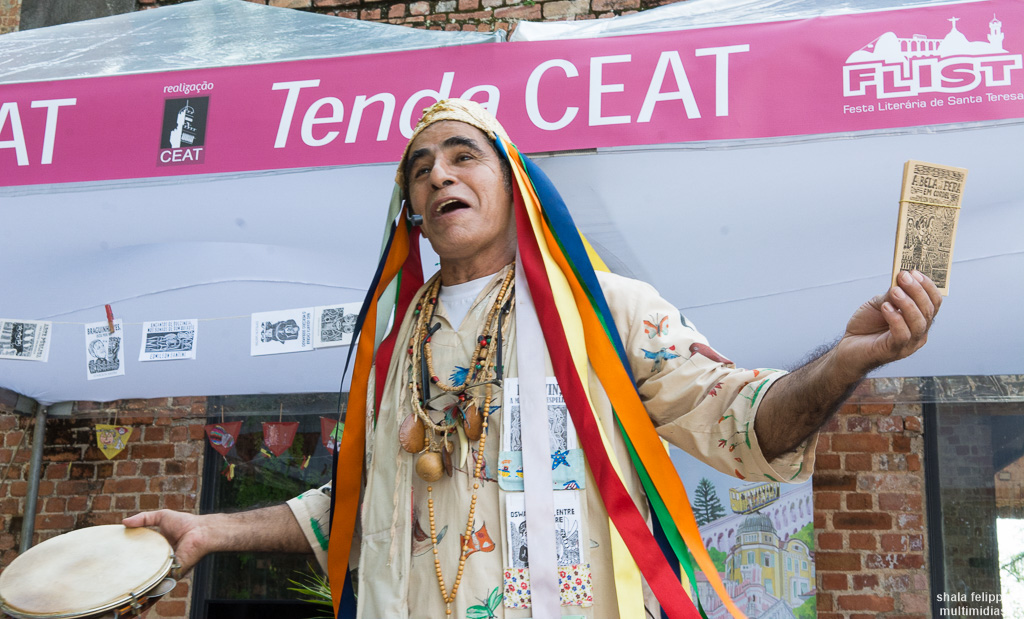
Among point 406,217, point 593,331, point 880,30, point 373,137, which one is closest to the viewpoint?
point 593,331

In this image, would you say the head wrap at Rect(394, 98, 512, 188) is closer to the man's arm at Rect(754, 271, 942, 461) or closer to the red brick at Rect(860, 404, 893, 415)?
the man's arm at Rect(754, 271, 942, 461)

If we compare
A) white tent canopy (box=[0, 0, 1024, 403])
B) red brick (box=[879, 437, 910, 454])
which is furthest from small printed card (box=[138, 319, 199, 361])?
red brick (box=[879, 437, 910, 454])

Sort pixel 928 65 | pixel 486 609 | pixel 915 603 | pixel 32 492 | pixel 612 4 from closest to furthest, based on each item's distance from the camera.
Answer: pixel 486 609
pixel 928 65
pixel 915 603
pixel 32 492
pixel 612 4

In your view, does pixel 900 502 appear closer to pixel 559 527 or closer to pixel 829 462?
pixel 829 462

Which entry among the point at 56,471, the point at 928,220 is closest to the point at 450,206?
the point at 928,220

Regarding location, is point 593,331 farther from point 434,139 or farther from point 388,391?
point 434,139

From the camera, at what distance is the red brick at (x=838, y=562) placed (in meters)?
3.55

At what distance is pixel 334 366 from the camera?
3123 millimetres

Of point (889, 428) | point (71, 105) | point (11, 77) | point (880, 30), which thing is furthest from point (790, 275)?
point (11, 77)

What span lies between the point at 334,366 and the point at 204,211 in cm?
77

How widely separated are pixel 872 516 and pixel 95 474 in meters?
3.67

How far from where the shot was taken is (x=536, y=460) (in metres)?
1.62

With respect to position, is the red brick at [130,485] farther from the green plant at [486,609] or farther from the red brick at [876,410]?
the red brick at [876,410]

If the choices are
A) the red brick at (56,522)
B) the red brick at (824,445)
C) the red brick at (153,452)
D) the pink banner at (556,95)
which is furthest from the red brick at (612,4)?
the red brick at (56,522)
